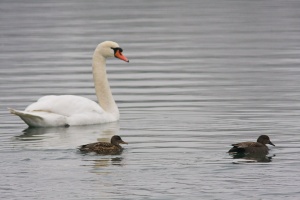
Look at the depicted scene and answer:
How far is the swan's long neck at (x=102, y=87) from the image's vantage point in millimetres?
19016

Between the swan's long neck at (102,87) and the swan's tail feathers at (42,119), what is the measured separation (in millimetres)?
1113

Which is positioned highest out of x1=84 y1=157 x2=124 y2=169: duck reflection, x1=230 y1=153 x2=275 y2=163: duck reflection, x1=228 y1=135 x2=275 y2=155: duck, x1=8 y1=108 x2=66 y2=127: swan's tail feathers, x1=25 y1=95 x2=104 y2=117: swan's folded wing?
x1=25 y1=95 x2=104 y2=117: swan's folded wing

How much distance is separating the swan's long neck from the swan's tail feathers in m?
1.11

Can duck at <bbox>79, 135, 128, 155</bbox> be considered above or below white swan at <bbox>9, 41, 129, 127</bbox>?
below

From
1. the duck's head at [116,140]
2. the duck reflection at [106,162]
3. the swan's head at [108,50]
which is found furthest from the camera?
the swan's head at [108,50]

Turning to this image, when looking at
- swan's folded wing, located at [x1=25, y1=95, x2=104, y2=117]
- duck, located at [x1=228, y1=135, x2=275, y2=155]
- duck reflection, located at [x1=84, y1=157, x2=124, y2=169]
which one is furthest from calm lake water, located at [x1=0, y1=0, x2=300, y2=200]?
swan's folded wing, located at [x1=25, y1=95, x2=104, y2=117]

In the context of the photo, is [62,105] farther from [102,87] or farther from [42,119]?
[102,87]

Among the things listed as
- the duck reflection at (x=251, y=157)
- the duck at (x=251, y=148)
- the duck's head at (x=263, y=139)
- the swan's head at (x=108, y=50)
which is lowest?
the duck reflection at (x=251, y=157)

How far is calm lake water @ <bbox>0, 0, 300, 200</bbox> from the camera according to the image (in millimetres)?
12938

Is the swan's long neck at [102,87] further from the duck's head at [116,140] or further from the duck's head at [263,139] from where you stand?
the duck's head at [263,139]

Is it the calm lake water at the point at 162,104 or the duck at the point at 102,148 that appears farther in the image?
the duck at the point at 102,148

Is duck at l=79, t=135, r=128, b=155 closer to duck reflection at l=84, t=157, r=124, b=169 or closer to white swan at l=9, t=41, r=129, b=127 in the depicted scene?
duck reflection at l=84, t=157, r=124, b=169

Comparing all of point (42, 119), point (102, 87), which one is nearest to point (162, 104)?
point (102, 87)

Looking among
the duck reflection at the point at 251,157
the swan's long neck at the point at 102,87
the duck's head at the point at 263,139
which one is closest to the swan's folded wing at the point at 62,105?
the swan's long neck at the point at 102,87
